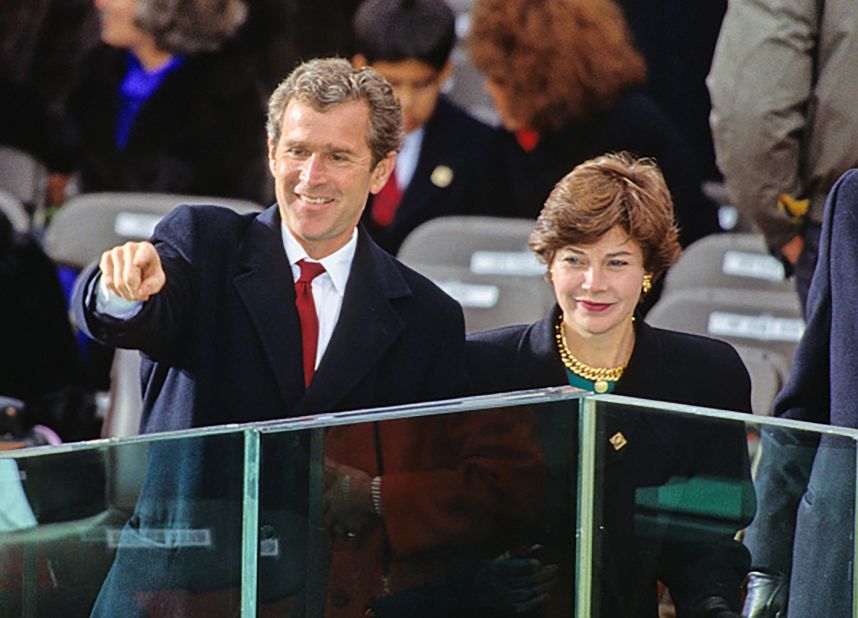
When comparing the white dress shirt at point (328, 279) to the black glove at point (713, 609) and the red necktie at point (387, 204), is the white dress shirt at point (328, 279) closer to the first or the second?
the black glove at point (713, 609)

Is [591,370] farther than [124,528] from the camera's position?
Yes

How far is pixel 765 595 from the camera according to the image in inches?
98.4

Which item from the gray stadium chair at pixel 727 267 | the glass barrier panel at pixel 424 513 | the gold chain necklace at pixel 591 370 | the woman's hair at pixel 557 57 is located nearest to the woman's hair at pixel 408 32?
the woman's hair at pixel 557 57

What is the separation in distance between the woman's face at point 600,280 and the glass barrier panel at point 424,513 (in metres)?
0.28

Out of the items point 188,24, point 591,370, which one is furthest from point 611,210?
point 188,24

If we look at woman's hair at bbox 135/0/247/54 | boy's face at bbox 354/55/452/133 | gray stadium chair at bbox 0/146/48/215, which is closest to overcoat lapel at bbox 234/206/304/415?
boy's face at bbox 354/55/452/133

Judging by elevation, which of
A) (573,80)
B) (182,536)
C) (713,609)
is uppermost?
(573,80)

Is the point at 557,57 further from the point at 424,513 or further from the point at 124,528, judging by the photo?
the point at 124,528

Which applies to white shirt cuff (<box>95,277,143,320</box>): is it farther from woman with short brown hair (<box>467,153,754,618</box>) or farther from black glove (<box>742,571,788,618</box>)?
black glove (<box>742,571,788,618</box>)

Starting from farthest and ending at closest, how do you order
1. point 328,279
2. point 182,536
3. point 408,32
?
point 408,32 < point 328,279 < point 182,536

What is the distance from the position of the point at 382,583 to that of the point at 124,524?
389 mm

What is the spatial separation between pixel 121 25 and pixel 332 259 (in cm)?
266

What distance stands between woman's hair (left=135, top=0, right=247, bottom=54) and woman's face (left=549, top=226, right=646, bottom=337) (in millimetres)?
2512

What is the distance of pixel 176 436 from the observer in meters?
2.33
